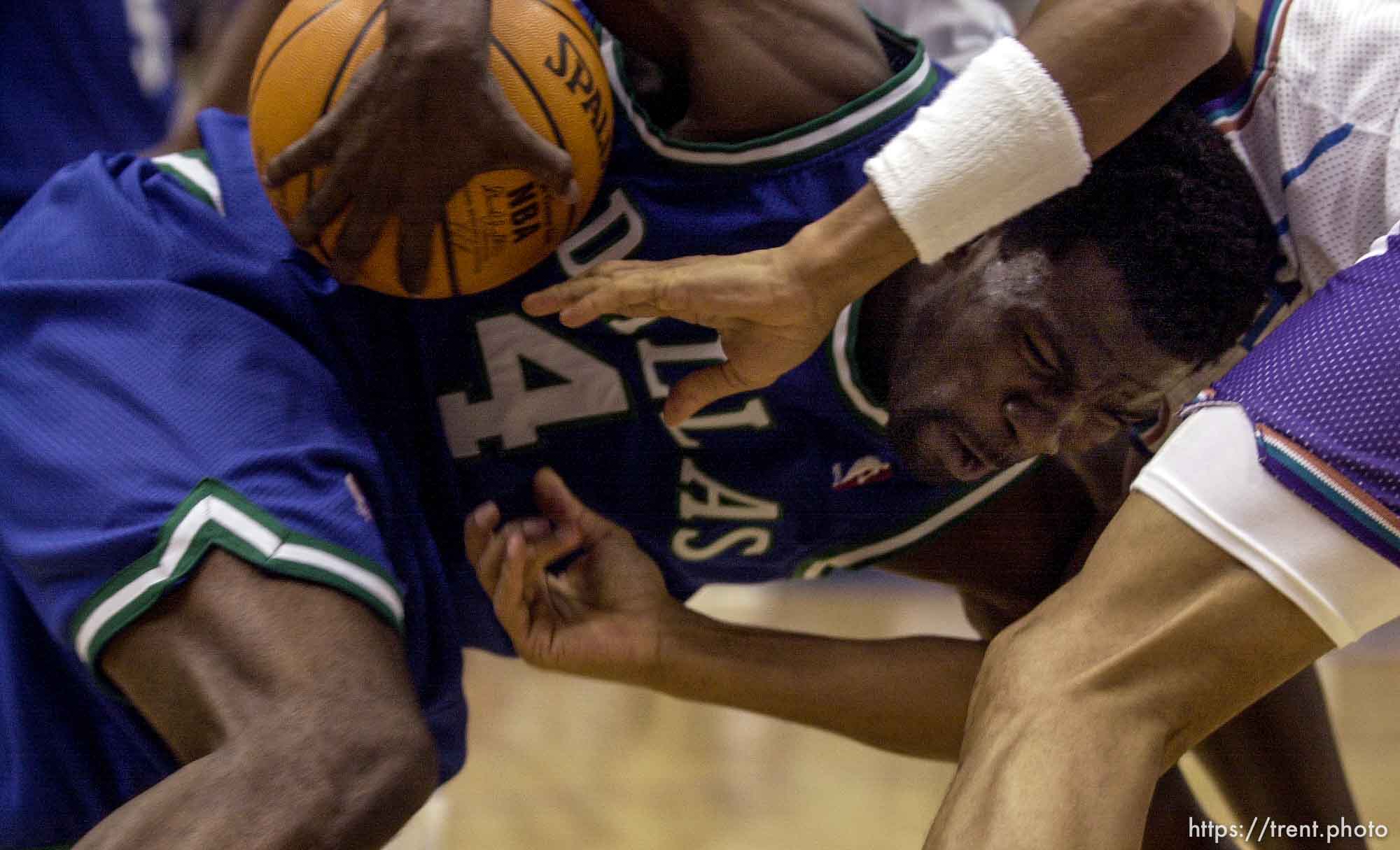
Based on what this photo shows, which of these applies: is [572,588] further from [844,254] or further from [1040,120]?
[1040,120]

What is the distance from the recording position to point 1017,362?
102 cm

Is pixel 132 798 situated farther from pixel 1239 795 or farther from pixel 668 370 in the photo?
pixel 1239 795

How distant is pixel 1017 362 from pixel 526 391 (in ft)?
1.37

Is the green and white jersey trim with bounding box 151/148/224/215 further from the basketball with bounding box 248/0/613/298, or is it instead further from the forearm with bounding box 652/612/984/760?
the forearm with bounding box 652/612/984/760

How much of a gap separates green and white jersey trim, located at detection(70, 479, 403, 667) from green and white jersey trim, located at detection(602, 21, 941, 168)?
1.38 ft

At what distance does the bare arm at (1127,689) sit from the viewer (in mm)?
756

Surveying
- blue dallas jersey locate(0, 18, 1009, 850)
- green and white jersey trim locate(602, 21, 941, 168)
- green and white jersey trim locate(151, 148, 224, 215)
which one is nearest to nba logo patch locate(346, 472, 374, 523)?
blue dallas jersey locate(0, 18, 1009, 850)

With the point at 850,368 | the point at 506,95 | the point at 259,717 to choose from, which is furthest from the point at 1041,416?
the point at 259,717

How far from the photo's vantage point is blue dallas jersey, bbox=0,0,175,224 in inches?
55.1

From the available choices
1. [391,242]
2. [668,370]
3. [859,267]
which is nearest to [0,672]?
[391,242]

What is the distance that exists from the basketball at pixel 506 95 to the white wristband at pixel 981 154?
0.72ft

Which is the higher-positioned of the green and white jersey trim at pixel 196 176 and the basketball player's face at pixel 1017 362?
the green and white jersey trim at pixel 196 176

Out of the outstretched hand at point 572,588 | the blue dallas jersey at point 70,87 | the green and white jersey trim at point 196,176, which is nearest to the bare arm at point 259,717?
the outstretched hand at point 572,588

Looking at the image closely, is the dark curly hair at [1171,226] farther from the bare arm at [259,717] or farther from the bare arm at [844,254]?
the bare arm at [259,717]
